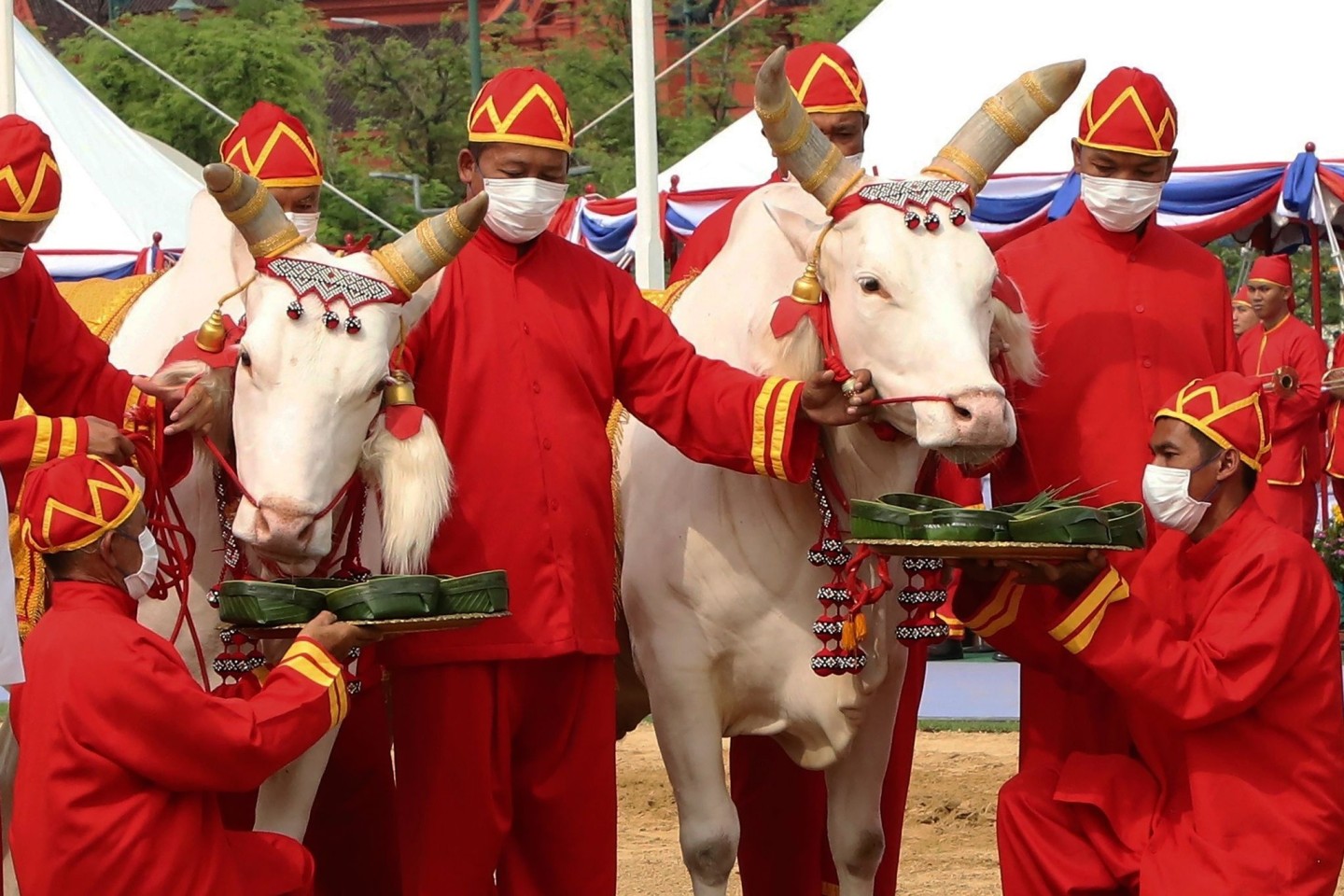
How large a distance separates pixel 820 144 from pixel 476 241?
0.93 meters

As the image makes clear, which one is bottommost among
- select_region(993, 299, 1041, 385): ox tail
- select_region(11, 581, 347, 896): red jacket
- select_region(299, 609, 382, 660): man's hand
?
select_region(11, 581, 347, 896): red jacket

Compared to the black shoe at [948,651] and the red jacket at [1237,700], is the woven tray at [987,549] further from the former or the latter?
the black shoe at [948,651]

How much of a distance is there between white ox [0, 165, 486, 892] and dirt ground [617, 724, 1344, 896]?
3221 millimetres

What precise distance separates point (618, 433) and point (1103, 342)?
1.45m

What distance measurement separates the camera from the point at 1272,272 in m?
14.5

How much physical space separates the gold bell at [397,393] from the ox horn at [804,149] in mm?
1109

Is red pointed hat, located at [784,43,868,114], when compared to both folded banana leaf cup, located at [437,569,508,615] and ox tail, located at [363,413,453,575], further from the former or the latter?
folded banana leaf cup, located at [437,569,508,615]

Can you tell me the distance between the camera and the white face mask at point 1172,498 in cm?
550

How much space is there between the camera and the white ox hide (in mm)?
5703

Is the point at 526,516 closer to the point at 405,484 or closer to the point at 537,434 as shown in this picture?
the point at 537,434

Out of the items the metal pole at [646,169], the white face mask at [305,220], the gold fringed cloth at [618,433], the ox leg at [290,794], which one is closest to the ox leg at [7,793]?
the ox leg at [290,794]

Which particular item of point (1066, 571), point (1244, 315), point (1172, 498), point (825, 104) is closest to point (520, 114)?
point (825, 104)

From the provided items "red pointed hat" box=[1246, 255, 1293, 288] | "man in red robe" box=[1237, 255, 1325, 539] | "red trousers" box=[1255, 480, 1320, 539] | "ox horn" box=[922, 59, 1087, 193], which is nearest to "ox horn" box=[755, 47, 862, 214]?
"ox horn" box=[922, 59, 1087, 193]

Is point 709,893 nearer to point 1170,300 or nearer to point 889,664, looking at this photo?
point 889,664
